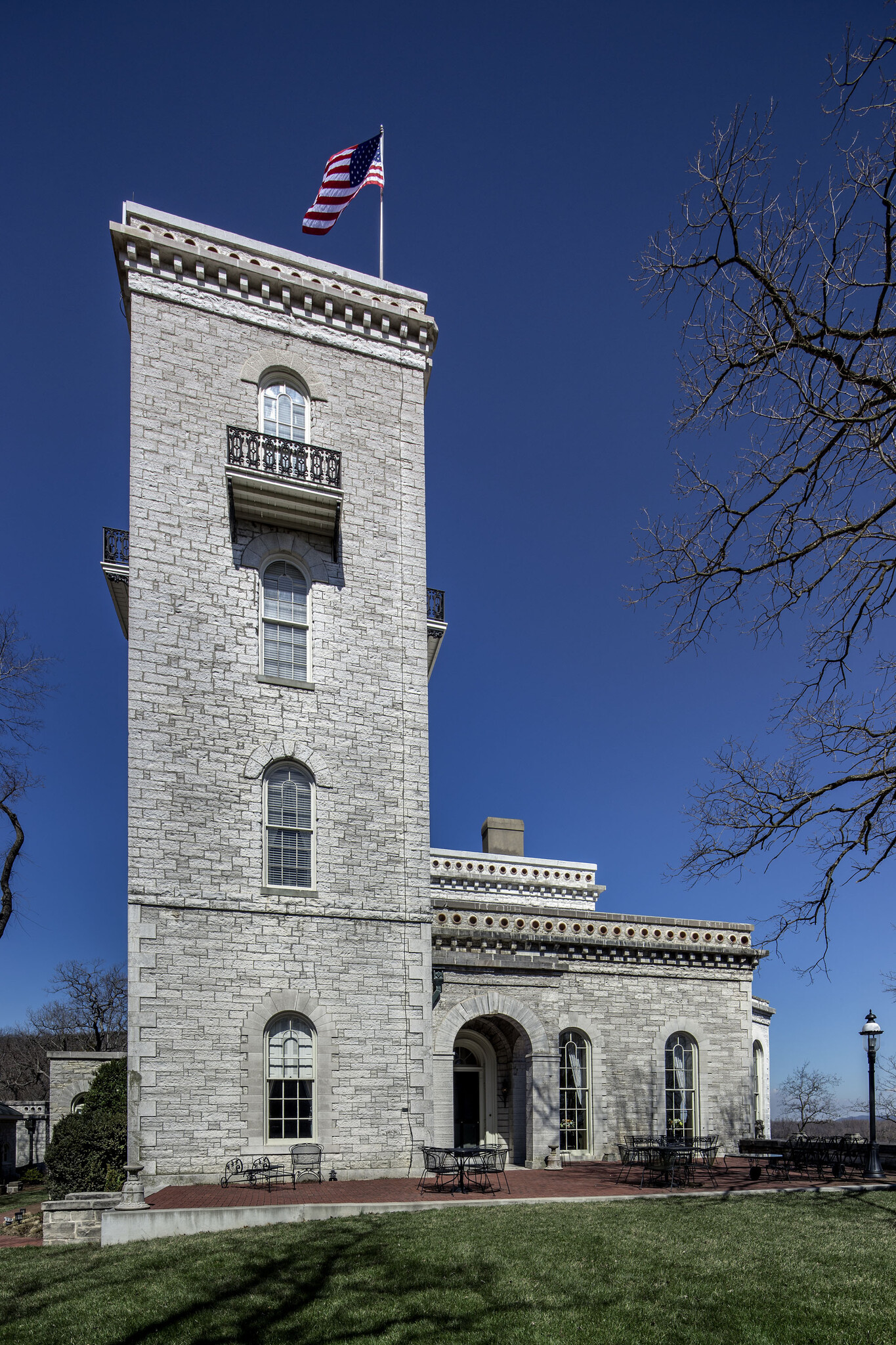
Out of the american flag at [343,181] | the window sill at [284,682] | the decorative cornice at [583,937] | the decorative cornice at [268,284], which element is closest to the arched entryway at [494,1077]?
the decorative cornice at [583,937]

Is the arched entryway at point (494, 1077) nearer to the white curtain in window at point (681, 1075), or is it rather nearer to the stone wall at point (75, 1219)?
the white curtain in window at point (681, 1075)

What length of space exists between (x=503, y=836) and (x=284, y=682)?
12.1 meters

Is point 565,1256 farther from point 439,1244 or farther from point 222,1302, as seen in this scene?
point 222,1302

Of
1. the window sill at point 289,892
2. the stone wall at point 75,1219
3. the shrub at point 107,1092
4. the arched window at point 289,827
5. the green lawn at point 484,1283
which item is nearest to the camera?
the green lawn at point 484,1283

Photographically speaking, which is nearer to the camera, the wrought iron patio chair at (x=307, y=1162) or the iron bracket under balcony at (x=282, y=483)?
the wrought iron patio chair at (x=307, y=1162)

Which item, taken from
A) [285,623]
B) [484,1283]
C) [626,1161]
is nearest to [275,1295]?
[484,1283]

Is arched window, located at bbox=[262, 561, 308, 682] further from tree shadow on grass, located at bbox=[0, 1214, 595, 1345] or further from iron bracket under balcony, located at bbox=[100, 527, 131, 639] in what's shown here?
tree shadow on grass, located at bbox=[0, 1214, 595, 1345]

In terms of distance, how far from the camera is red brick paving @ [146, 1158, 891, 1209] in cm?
1391

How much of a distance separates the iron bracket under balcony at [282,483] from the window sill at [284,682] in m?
2.63

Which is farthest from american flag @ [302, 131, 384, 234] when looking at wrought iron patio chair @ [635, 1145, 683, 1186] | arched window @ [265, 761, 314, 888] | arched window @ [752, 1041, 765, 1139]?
arched window @ [752, 1041, 765, 1139]

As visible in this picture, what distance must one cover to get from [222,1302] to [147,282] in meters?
15.9

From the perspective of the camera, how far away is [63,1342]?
8.88 meters

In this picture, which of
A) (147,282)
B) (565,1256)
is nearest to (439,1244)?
(565,1256)

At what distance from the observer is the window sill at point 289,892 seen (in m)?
16.8
